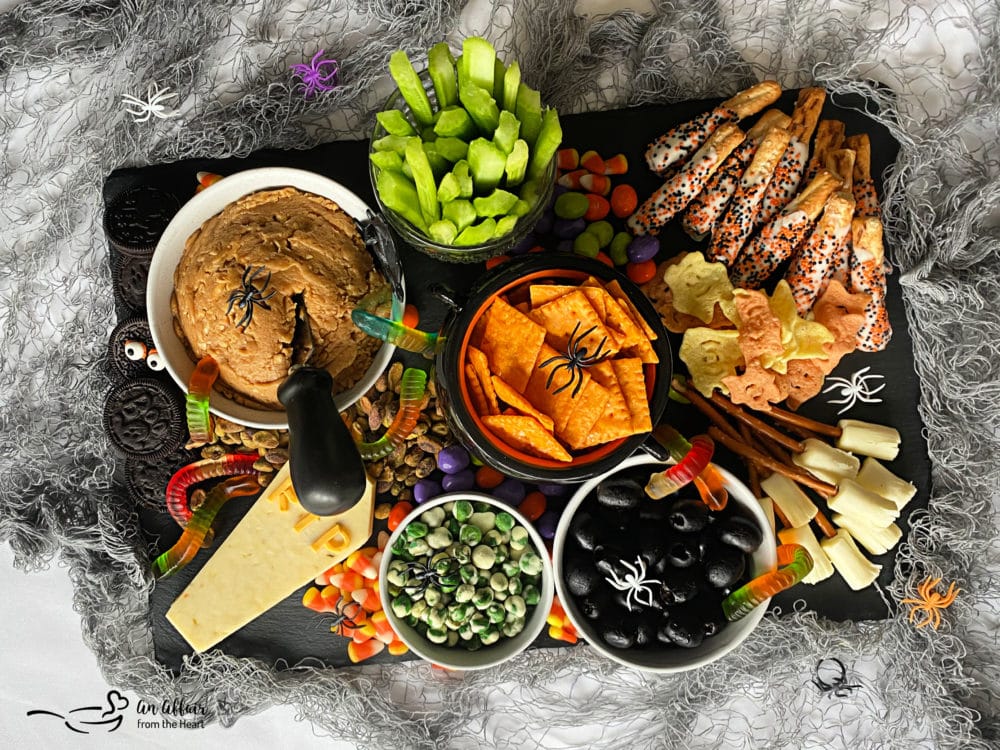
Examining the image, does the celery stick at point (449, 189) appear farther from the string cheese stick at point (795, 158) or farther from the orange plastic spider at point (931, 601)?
the orange plastic spider at point (931, 601)

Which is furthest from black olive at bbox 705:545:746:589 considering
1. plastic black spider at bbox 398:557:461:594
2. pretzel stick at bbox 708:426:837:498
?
plastic black spider at bbox 398:557:461:594

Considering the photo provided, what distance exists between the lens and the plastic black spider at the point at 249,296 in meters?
1.41

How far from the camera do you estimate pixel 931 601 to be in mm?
1751

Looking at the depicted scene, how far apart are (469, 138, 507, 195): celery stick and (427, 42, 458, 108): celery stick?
13 cm

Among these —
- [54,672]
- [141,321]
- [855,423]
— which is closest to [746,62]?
[855,423]

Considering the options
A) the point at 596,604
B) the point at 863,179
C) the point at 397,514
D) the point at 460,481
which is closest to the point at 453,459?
the point at 460,481

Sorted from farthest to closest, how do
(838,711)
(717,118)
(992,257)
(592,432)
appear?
(838,711) < (992,257) < (717,118) < (592,432)

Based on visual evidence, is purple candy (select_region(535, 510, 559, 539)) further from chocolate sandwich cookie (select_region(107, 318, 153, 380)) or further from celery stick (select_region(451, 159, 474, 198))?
chocolate sandwich cookie (select_region(107, 318, 153, 380))

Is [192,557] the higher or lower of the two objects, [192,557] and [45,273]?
the lower

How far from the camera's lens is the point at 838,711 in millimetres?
1919

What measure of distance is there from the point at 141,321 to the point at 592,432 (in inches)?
43.4

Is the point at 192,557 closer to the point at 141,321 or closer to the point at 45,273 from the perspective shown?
the point at 141,321

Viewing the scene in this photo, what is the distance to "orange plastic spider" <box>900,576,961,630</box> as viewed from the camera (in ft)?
5.75

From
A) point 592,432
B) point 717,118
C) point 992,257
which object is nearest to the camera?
point 592,432
